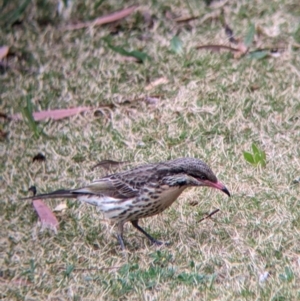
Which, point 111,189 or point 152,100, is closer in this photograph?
point 111,189

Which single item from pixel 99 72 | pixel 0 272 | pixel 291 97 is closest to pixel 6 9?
pixel 99 72

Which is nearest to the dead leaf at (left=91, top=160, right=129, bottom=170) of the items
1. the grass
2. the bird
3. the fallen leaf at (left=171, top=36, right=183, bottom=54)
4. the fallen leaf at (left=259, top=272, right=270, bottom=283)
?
the grass

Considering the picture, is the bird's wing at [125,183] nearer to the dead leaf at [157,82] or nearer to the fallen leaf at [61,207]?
the fallen leaf at [61,207]

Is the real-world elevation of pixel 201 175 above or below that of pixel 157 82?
above

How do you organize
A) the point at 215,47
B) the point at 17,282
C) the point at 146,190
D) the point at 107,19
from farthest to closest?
1. the point at 107,19
2. the point at 215,47
3. the point at 146,190
4. the point at 17,282

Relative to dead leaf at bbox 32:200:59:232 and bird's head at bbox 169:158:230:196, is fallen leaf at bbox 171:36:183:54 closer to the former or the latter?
dead leaf at bbox 32:200:59:232

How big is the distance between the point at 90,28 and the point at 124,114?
1.96 m

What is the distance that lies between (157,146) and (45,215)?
1.32 meters

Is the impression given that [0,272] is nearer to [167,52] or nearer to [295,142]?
[295,142]

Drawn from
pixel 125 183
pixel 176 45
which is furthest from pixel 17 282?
pixel 176 45

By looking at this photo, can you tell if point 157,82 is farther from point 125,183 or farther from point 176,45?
point 125,183

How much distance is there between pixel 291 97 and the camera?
8.59 m

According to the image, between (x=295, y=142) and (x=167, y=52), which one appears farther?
(x=167, y=52)

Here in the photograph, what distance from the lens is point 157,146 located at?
824 centimetres
